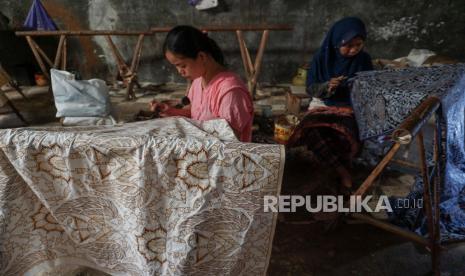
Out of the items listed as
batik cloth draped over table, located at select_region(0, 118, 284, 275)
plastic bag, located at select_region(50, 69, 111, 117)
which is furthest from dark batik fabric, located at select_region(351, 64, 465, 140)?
plastic bag, located at select_region(50, 69, 111, 117)

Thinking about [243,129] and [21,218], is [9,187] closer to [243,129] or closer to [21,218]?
[21,218]

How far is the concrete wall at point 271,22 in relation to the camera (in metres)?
4.42

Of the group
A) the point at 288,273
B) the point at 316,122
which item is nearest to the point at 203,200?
the point at 288,273

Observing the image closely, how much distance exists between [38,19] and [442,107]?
5.60m

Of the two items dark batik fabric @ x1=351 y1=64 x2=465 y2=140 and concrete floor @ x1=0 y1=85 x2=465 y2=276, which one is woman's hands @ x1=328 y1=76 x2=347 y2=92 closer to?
dark batik fabric @ x1=351 y1=64 x2=465 y2=140

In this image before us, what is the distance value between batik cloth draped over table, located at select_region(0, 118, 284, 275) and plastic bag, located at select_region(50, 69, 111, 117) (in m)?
2.12

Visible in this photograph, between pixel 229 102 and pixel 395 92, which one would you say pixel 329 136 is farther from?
pixel 229 102

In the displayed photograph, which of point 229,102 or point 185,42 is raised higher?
point 185,42

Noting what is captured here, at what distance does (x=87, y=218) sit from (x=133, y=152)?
466mm

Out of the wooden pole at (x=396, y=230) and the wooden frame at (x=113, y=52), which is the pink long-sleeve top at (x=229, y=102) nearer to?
the wooden pole at (x=396, y=230)

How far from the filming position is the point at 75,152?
1.07m

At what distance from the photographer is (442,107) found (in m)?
1.34

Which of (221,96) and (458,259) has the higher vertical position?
(221,96)
